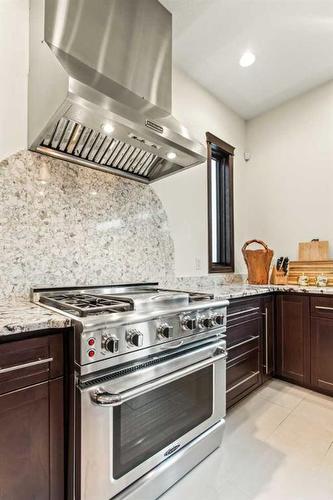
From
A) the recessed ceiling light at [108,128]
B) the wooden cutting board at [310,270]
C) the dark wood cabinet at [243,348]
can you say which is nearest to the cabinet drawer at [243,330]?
the dark wood cabinet at [243,348]

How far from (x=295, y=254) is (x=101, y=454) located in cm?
269

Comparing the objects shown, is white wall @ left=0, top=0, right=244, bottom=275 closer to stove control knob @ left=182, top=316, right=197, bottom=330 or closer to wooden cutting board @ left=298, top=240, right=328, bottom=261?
wooden cutting board @ left=298, top=240, right=328, bottom=261

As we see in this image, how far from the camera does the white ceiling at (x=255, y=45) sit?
2.01m

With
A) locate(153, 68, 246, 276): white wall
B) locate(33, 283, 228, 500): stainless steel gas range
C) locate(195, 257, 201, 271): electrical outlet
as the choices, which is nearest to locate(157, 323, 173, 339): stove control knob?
locate(33, 283, 228, 500): stainless steel gas range

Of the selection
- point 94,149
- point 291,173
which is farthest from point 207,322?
point 291,173

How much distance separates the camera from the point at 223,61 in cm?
253

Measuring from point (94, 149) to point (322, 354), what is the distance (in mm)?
2401

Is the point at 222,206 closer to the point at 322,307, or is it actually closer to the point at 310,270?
the point at 310,270

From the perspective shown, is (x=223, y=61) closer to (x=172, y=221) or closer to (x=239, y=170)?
(x=239, y=170)

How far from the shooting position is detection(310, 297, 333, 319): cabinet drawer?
226 centimetres

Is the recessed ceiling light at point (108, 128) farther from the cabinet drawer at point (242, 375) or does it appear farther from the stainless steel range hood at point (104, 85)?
the cabinet drawer at point (242, 375)

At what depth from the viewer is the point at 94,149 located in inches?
69.4

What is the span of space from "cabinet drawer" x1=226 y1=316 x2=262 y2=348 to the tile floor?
0.54m

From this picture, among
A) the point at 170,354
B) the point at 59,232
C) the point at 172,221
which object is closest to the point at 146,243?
the point at 172,221
